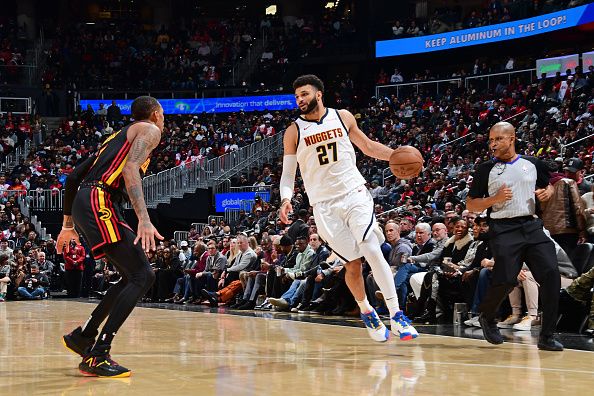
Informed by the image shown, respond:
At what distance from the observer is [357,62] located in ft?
118

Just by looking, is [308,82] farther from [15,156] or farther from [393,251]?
[15,156]

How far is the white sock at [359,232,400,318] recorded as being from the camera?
7.34 metres

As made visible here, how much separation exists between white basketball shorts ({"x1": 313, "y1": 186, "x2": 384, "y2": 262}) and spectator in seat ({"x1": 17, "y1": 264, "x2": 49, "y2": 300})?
13.1 meters

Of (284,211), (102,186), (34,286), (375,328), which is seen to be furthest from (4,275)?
(102,186)

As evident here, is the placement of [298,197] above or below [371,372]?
above

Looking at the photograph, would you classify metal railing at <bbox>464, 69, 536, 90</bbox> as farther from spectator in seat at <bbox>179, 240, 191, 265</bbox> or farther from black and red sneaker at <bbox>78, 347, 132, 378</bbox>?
black and red sneaker at <bbox>78, 347, 132, 378</bbox>

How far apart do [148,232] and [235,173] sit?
80.9 feet

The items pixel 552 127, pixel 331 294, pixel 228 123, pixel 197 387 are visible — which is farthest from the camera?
pixel 228 123

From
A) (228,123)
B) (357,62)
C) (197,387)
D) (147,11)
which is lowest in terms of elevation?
(197,387)

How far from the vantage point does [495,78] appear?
92.9ft

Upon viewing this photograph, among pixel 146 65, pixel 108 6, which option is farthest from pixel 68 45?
pixel 108 6

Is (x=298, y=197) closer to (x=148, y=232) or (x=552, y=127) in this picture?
(x=552, y=127)

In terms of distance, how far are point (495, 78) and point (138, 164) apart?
23722 mm

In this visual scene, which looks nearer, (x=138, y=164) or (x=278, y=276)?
(x=138, y=164)
